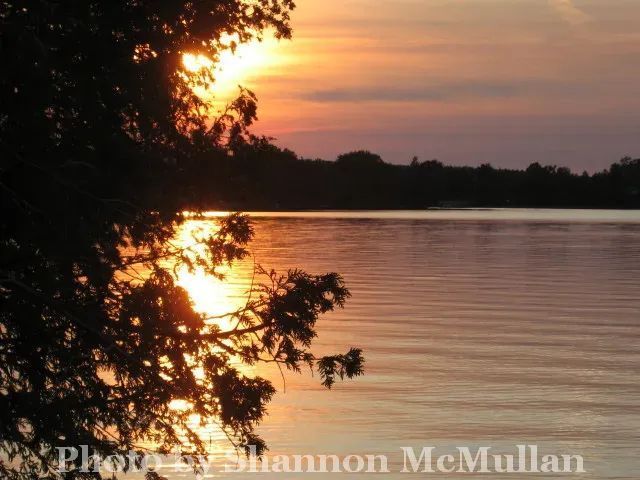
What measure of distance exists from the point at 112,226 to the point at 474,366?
10344 mm

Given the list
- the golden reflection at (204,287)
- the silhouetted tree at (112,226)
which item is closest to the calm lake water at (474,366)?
the golden reflection at (204,287)

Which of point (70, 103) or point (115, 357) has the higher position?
point (70, 103)

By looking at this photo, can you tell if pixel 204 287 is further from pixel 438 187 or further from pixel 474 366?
pixel 438 187

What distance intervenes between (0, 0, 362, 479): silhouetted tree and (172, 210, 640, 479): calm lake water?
840 mm

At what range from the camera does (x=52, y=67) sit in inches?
332

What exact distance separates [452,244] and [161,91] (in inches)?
1901

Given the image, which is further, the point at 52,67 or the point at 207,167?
the point at 207,167

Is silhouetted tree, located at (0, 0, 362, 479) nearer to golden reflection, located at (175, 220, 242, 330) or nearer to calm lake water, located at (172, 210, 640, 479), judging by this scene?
golden reflection, located at (175, 220, 242, 330)

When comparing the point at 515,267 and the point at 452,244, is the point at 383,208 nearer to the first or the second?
the point at 452,244

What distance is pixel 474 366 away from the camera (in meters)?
18.7

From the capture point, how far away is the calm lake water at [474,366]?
45.0 ft

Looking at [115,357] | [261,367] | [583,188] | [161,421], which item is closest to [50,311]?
[115,357]

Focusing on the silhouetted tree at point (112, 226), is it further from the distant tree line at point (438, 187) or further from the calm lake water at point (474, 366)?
the distant tree line at point (438, 187)

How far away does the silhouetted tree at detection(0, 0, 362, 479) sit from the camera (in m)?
8.48
